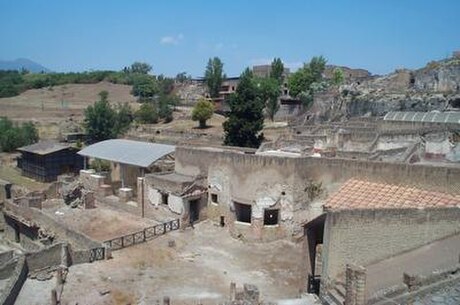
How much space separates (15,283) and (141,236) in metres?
7.38

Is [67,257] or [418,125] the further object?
[418,125]

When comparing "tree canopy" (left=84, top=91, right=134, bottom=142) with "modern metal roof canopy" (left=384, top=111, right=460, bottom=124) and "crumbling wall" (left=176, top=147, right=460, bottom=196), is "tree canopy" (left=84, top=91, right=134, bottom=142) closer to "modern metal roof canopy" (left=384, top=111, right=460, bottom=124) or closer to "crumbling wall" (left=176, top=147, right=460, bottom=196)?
"crumbling wall" (left=176, top=147, right=460, bottom=196)

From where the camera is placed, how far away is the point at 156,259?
70.6ft

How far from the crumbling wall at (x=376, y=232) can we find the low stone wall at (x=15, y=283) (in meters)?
10.8

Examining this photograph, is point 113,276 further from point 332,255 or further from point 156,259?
point 332,255

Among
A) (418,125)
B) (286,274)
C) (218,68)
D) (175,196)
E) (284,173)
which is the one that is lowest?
(286,274)

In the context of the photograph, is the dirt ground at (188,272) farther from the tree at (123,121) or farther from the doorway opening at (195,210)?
the tree at (123,121)

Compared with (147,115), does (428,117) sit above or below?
above

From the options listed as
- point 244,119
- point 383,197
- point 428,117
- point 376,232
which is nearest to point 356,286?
point 376,232

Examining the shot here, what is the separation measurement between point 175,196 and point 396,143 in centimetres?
1256

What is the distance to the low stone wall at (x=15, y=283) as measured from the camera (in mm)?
16359

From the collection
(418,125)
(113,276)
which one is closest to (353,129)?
(418,125)

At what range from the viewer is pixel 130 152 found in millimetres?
32500

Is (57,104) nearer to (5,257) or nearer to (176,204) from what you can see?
(176,204)
